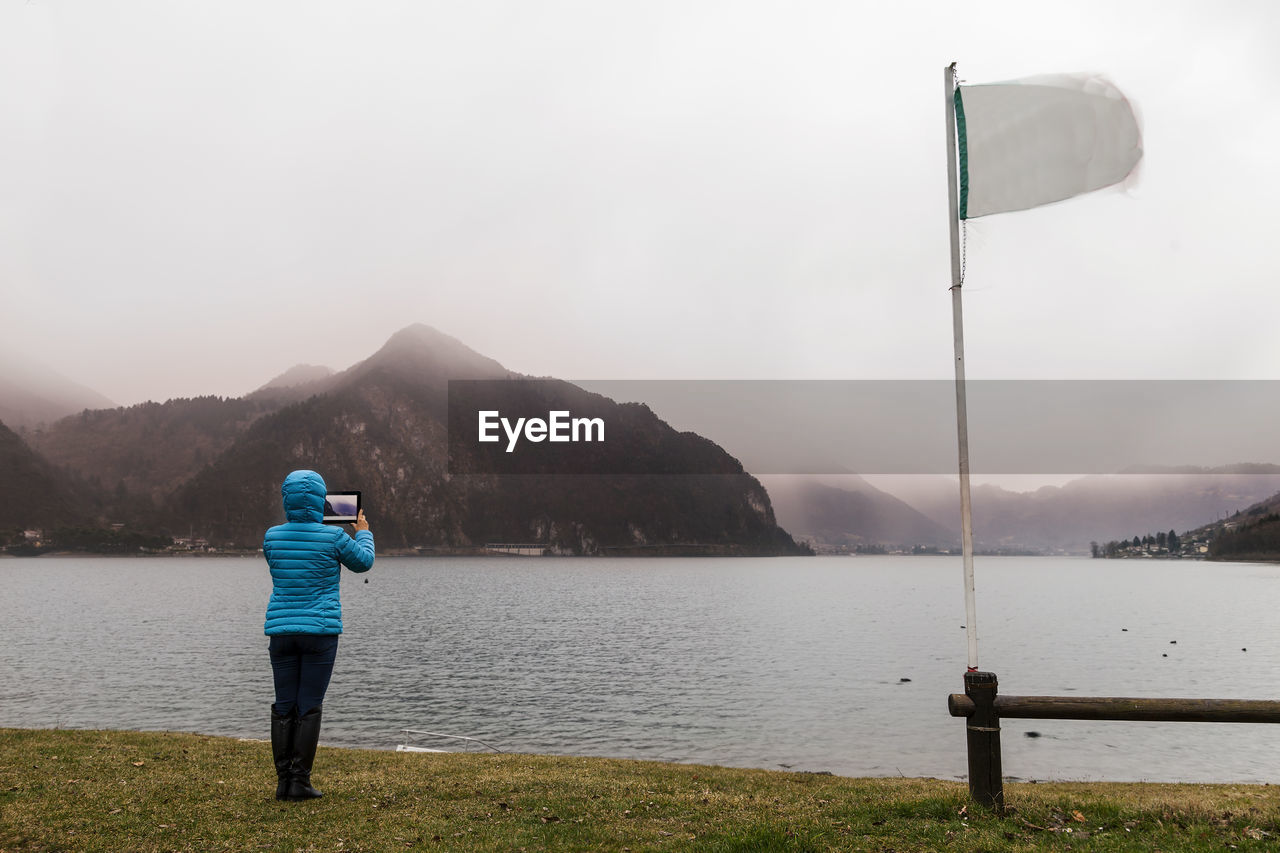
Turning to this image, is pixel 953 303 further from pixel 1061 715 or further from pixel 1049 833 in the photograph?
pixel 1049 833

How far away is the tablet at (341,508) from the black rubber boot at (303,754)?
2.35 metres

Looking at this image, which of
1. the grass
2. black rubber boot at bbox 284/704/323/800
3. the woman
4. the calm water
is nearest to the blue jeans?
the woman

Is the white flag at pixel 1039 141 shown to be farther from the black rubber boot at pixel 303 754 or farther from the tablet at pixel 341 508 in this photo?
the black rubber boot at pixel 303 754

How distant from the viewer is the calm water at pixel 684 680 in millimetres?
25641

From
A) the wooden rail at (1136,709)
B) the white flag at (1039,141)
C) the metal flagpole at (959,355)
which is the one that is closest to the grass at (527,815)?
the wooden rail at (1136,709)

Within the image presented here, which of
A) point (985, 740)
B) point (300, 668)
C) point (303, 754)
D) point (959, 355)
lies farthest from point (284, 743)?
point (959, 355)

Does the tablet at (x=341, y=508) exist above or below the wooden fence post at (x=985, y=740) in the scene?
above

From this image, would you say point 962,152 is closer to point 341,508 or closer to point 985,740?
point 985,740

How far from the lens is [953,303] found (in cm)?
938

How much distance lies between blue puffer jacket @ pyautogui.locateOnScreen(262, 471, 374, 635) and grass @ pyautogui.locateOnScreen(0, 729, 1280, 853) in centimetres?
222

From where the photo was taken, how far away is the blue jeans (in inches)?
357

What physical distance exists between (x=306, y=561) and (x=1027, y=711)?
338 inches

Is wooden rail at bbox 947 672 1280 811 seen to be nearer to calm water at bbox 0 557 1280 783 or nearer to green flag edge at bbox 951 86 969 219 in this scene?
green flag edge at bbox 951 86 969 219

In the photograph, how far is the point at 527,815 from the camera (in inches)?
367
